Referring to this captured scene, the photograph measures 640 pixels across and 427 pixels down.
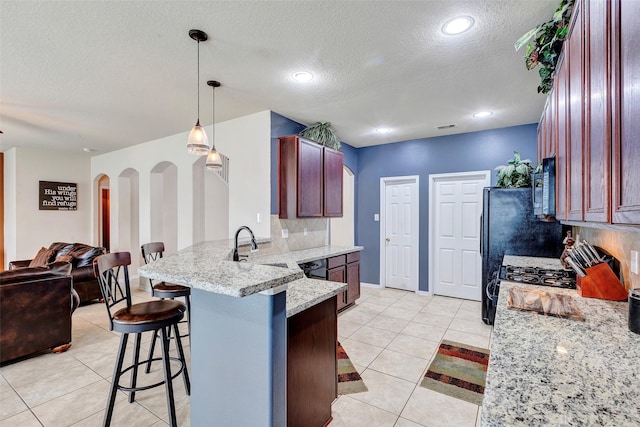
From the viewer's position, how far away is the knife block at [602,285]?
1749 millimetres

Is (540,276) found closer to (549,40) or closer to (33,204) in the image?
(549,40)

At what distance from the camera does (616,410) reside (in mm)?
767

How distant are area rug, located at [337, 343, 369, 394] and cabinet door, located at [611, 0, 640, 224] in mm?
2093

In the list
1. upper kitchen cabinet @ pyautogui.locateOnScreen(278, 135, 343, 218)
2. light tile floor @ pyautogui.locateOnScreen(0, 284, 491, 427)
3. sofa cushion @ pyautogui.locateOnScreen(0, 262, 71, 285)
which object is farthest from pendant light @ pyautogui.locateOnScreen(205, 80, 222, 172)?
light tile floor @ pyautogui.locateOnScreen(0, 284, 491, 427)

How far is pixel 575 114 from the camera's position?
1.47 meters

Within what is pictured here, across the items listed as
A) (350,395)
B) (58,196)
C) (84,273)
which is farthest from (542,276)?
(58,196)

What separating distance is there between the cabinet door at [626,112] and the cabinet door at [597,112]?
0.20ft

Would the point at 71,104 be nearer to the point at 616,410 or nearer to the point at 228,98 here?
the point at 228,98

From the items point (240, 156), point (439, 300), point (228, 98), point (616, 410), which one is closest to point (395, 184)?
point (439, 300)

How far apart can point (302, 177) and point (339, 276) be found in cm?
140

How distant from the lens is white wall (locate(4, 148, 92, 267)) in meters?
5.73

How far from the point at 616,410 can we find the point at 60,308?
4098mm

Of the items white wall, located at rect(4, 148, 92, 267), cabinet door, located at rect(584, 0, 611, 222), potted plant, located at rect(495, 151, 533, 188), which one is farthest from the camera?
white wall, located at rect(4, 148, 92, 267)

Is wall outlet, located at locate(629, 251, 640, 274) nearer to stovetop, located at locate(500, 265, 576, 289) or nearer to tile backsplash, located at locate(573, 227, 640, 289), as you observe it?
tile backsplash, located at locate(573, 227, 640, 289)
